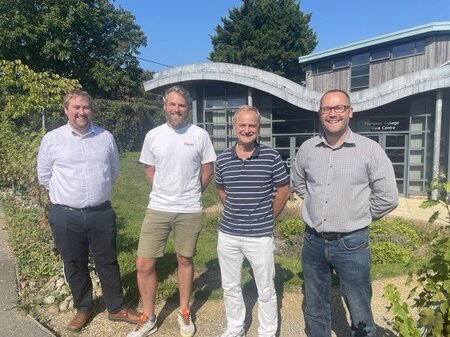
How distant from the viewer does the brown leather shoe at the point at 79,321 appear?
3.69m

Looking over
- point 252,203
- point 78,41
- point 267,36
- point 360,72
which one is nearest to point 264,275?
point 252,203

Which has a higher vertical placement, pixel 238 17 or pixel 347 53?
pixel 238 17

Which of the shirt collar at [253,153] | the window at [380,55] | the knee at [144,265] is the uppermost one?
the window at [380,55]

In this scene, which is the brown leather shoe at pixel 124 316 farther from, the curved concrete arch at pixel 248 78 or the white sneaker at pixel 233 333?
the curved concrete arch at pixel 248 78

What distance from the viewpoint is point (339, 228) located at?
9.11 ft

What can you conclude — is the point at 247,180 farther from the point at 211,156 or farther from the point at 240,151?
the point at 211,156

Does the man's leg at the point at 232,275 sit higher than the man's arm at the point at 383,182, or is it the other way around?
the man's arm at the point at 383,182

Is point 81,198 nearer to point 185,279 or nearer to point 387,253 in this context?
point 185,279

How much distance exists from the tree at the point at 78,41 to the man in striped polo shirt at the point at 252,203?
84.3 ft

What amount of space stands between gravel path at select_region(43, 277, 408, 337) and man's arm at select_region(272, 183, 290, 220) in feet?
3.97

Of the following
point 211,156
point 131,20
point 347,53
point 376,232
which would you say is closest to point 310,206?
point 211,156

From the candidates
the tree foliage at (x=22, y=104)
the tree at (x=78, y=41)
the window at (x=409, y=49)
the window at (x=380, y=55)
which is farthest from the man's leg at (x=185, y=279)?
the tree at (x=78, y=41)

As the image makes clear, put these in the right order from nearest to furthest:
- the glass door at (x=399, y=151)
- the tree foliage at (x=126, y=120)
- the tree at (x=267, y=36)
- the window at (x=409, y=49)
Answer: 1. the glass door at (x=399, y=151)
2. the window at (x=409, y=49)
3. the tree foliage at (x=126, y=120)
4. the tree at (x=267, y=36)

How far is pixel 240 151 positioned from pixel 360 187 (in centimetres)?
99
